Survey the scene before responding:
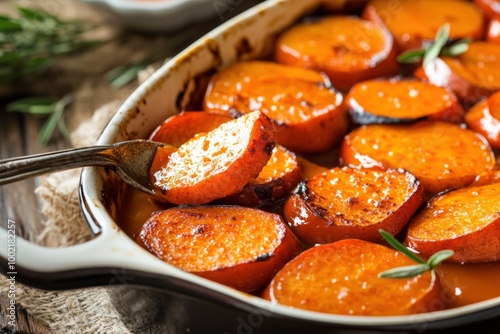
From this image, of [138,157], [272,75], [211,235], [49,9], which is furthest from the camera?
Result: [49,9]

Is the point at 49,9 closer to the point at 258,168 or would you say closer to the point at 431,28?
the point at 431,28

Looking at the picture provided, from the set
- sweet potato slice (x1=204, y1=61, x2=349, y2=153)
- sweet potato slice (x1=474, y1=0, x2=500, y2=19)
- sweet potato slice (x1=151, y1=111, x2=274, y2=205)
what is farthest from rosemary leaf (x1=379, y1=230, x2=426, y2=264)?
sweet potato slice (x1=474, y1=0, x2=500, y2=19)

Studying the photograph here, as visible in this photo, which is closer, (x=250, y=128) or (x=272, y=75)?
(x=250, y=128)

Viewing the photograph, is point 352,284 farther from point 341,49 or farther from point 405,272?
point 341,49

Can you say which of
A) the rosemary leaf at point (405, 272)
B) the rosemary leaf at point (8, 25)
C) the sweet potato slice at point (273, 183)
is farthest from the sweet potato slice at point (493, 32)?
the rosemary leaf at point (8, 25)

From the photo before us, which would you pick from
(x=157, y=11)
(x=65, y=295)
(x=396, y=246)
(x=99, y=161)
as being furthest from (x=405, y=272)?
(x=157, y=11)

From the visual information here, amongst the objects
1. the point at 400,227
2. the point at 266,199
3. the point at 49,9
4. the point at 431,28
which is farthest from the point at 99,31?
the point at 400,227
